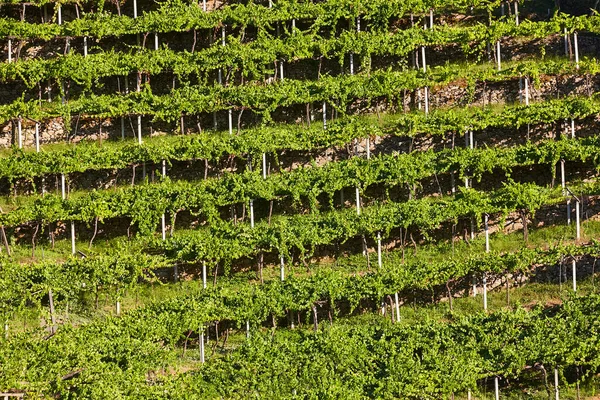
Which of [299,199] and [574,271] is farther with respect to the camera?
[299,199]

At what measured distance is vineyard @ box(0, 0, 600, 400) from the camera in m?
21.4

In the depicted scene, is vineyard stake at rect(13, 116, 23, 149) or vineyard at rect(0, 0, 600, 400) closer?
vineyard at rect(0, 0, 600, 400)

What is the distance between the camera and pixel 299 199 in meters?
24.7

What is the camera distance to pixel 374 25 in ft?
93.4

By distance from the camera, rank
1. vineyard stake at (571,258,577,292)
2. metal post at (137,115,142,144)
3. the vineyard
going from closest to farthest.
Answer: the vineyard < vineyard stake at (571,258,577,292) < metal post at (137,115,142,144)

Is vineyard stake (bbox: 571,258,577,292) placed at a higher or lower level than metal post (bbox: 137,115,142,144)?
lower

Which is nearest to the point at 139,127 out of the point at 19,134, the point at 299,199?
the point at 19,134

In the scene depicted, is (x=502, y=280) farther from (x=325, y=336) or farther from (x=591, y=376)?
(x=325, y=336)

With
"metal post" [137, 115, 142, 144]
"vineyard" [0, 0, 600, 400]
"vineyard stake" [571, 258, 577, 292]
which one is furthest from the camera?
"metal post" [137, 115, 142, 144]

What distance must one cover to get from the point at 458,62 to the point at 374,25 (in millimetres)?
2778

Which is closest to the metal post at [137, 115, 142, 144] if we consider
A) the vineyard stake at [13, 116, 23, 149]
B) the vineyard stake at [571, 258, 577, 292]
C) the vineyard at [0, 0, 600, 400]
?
the vineyard at [0, 0, 600, 400]

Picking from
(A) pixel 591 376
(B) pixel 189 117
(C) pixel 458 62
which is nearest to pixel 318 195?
(B) pixel 189 117

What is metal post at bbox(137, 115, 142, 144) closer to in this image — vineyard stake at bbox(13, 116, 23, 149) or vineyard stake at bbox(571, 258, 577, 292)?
vineyard stake at bbox(13, 116, 23, 149)

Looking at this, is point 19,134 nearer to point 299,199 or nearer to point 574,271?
point 299,199
